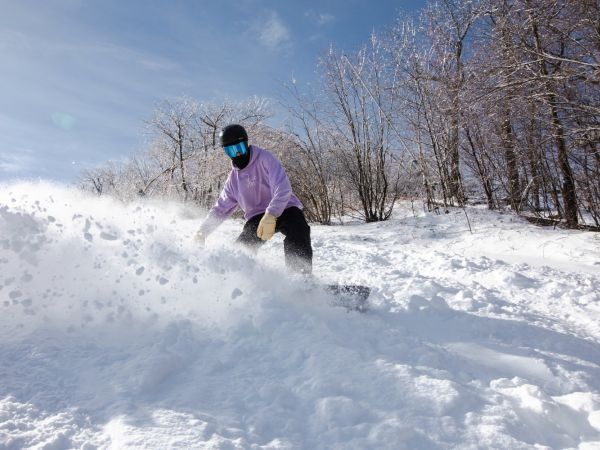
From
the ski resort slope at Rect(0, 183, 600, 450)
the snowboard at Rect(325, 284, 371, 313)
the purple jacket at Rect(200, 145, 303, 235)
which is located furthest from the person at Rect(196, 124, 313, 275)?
the snowboard at Rect(325, 284, 371, 313)

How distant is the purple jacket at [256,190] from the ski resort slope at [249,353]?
49 centimetres

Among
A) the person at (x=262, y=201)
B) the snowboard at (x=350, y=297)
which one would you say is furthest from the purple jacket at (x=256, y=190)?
the snowboard at (x=350, y=297)

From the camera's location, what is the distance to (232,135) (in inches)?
135

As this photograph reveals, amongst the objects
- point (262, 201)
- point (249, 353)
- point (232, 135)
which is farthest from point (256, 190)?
point (249, 353)

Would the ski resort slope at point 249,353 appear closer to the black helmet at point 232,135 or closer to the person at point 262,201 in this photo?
the person at point 262,201

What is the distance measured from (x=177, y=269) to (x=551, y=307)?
346 cm

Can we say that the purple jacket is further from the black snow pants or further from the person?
the black snow pants

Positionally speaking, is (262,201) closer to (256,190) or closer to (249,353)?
(256,190)

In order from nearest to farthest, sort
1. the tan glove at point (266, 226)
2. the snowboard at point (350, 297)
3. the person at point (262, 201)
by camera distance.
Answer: the snowboard at point (350, 297), the tan glove at point (266, 226), the person at point (262, 201)

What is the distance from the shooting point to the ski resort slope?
1478 mm

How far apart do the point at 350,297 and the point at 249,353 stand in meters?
1.13

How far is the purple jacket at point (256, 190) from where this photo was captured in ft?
→ 11.2

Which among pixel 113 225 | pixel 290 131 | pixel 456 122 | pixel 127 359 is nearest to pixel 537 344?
pixel 127 359

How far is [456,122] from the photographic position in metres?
10.7
